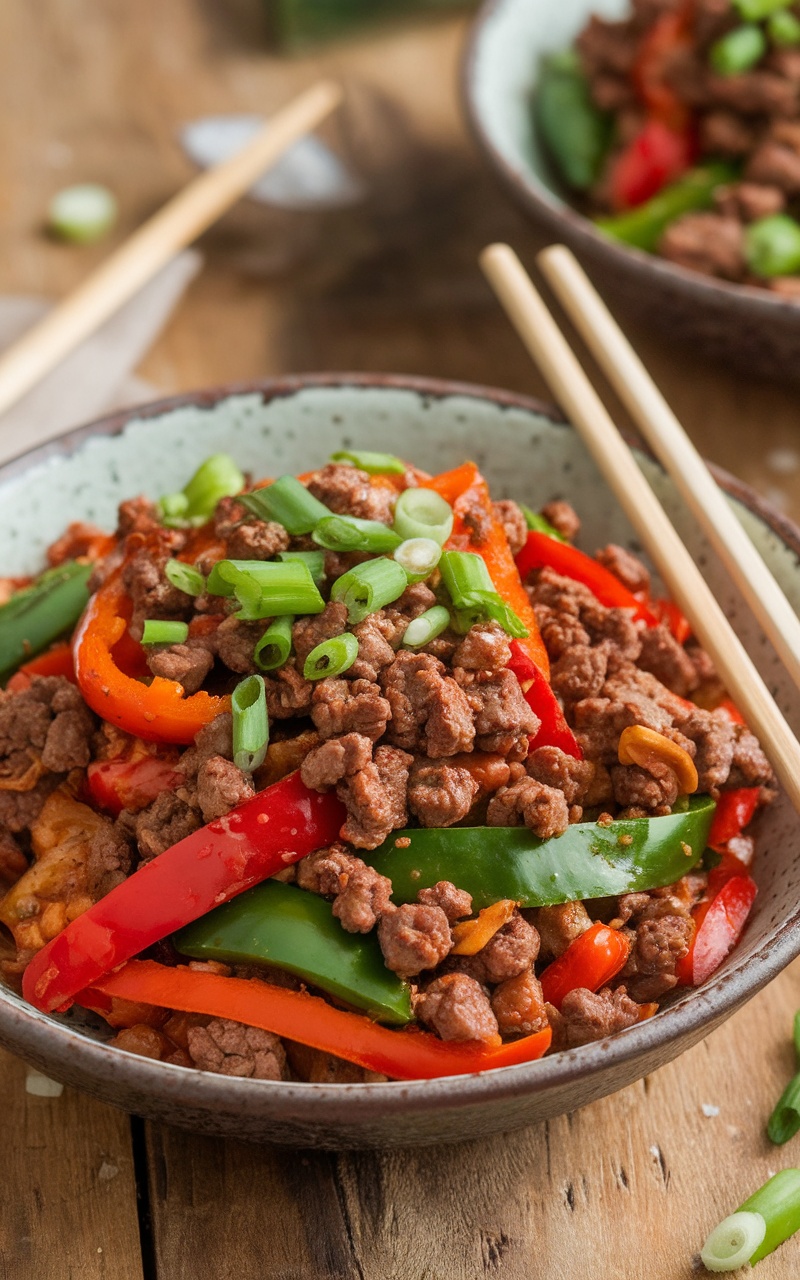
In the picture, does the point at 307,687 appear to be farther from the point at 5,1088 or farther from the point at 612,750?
the point at 5,1088

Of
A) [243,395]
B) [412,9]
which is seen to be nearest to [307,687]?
[243,395]

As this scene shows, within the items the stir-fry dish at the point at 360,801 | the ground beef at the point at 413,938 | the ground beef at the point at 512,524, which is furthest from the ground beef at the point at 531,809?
the ground beef at the point at 512,524

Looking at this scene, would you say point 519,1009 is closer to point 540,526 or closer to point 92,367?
point 540,526

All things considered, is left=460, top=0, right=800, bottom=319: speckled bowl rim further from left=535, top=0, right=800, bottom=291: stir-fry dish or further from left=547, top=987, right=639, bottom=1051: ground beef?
left=547, top=987, right=639, bottom=1051: ground beef

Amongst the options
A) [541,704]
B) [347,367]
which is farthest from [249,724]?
[347,367]

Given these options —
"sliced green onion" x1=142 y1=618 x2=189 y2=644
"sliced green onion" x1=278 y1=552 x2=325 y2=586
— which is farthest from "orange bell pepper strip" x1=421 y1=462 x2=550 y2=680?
"sliced green onion" x1=142 y1=618 x2=189 y2=644

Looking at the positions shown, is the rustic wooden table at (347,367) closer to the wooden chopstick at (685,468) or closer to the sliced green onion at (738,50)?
the wooden chopstick at (685,468)
